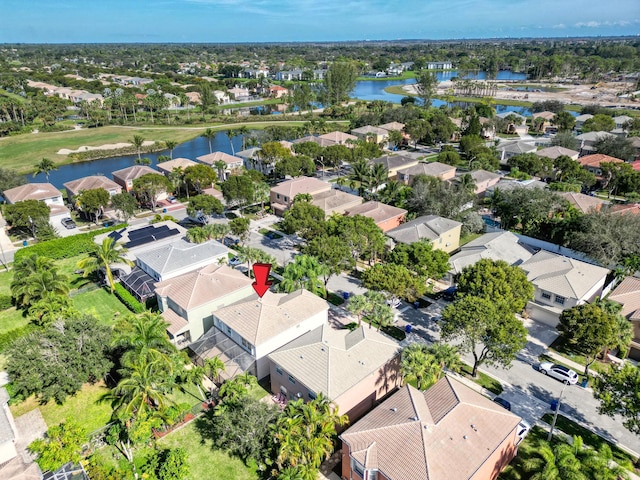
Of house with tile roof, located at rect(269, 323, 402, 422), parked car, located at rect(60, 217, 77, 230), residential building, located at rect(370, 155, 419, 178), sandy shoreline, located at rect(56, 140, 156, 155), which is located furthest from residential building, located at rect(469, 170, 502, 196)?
sandy shoreline, located at rect(56, 140, 156, 155)

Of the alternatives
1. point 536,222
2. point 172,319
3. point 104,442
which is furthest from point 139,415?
point 536,222

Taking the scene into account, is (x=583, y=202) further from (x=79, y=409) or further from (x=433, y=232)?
(x=79, y=409)

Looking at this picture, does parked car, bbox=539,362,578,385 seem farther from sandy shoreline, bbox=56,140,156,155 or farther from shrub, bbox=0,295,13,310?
sandy shoreline, bbox=56,140,156,155

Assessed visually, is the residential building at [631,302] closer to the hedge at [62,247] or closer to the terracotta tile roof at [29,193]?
the hedge at [62,247]

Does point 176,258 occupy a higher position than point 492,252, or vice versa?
point 176,258

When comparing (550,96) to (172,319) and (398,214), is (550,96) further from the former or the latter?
(172,319)

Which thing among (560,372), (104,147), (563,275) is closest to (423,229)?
(563,275)

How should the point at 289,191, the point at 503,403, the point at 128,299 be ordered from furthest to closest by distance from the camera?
1. the point at 289,191
2. the point at 128,299
3. the point at 503,403
